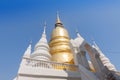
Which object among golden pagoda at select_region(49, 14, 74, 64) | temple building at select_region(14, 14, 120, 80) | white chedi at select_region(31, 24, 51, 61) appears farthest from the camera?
golden pagoda at select_region(49, 14, 74, 64)

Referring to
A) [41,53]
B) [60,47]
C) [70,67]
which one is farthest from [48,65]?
[60,47]

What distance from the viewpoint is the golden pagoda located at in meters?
14.3

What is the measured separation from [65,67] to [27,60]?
2587mm

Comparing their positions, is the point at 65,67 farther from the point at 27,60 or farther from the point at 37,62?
the point at 27,60

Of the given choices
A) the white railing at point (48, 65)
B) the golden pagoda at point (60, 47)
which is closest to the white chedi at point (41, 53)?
the golden pagoda at point (60, 47)

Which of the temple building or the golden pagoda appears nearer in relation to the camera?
the temple building

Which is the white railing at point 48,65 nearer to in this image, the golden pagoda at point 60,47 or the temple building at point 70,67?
the temple building at point 70,67

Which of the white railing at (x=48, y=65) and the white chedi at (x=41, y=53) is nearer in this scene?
the white railing at (x=48, y=65)

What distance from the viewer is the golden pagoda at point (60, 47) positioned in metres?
14.3

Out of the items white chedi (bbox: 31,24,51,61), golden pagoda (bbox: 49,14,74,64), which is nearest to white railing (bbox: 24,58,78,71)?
white chedi (bbox: 31,24,51,61)

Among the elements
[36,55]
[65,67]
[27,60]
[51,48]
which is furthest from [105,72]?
[51,48]

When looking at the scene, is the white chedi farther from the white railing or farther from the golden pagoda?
the white railing

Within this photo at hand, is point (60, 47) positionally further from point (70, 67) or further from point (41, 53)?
point (70, 67)

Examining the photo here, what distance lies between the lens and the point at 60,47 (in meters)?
15.6
